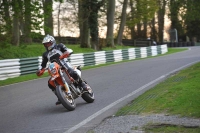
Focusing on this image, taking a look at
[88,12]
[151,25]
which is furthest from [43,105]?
[151,25]

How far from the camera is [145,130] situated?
6.77m

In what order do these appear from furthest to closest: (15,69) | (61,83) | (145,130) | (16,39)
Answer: (16,39)
(15,69)
(61,83)
(145,130)

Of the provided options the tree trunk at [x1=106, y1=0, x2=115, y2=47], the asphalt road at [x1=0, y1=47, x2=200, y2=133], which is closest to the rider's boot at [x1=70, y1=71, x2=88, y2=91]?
the asphalt road at [x1=0, y1=47, x2=200, y2=133]

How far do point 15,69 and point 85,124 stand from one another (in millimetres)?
13332

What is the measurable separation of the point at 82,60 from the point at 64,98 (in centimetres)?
1662

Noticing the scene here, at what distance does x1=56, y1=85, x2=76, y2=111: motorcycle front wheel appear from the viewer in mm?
9672

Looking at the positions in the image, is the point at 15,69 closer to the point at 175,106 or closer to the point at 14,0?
the point at 14,0

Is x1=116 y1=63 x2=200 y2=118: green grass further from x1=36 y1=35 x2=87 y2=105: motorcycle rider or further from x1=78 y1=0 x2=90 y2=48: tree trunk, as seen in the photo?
x1=78 y1=0 x2=90 y2=48: tree trunk

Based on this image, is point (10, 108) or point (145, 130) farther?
point (10, 108)

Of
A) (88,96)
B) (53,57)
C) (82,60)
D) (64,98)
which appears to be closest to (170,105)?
(64,98)

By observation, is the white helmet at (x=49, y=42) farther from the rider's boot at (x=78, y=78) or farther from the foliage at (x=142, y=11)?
the foliage at (x=142, y=11)

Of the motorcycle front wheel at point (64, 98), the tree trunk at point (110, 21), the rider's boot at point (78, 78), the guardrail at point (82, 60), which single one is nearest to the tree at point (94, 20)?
the guardrail at point (82, 60)

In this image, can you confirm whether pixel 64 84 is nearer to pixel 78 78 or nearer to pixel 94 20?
pixel 78 78

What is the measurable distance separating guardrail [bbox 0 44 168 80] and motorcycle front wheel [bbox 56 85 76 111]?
34.5 feet
